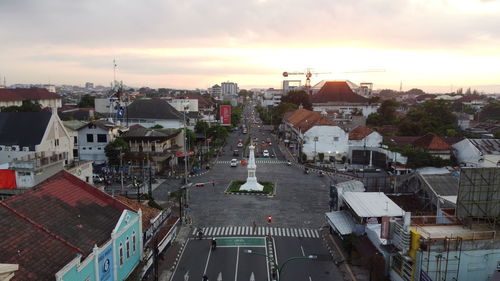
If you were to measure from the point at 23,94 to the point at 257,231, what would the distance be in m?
119

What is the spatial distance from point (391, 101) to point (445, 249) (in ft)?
271

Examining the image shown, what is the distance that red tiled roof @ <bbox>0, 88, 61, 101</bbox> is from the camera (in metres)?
114

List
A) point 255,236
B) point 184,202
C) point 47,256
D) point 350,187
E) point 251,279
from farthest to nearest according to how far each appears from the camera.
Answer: point 184,202 → point 350,187 → point 255,236 → point 251,279 → point 47,256

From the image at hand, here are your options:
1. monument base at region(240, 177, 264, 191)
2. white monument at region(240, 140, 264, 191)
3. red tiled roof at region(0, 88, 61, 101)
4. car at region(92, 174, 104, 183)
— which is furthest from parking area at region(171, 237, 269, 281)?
red tiled roof at region(0, 88, 61, 101)

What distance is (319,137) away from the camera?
69.8 meters

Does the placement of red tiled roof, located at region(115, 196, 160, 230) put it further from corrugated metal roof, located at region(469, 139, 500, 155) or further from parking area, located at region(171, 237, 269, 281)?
corrugated metal roof, located at region(469, 139, 500, 155)

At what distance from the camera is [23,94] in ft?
407

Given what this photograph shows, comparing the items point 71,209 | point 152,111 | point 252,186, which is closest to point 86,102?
point 152,111

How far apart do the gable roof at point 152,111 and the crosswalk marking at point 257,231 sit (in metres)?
Answer: 51.9

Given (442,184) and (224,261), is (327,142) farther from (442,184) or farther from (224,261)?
(224,261)

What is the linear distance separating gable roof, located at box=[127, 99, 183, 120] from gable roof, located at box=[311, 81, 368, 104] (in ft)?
221

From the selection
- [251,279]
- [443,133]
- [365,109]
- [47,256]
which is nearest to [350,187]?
[251,279]

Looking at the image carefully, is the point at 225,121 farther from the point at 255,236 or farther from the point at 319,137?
the point at 255,236

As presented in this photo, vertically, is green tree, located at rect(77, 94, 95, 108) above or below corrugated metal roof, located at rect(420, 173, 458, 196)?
above
